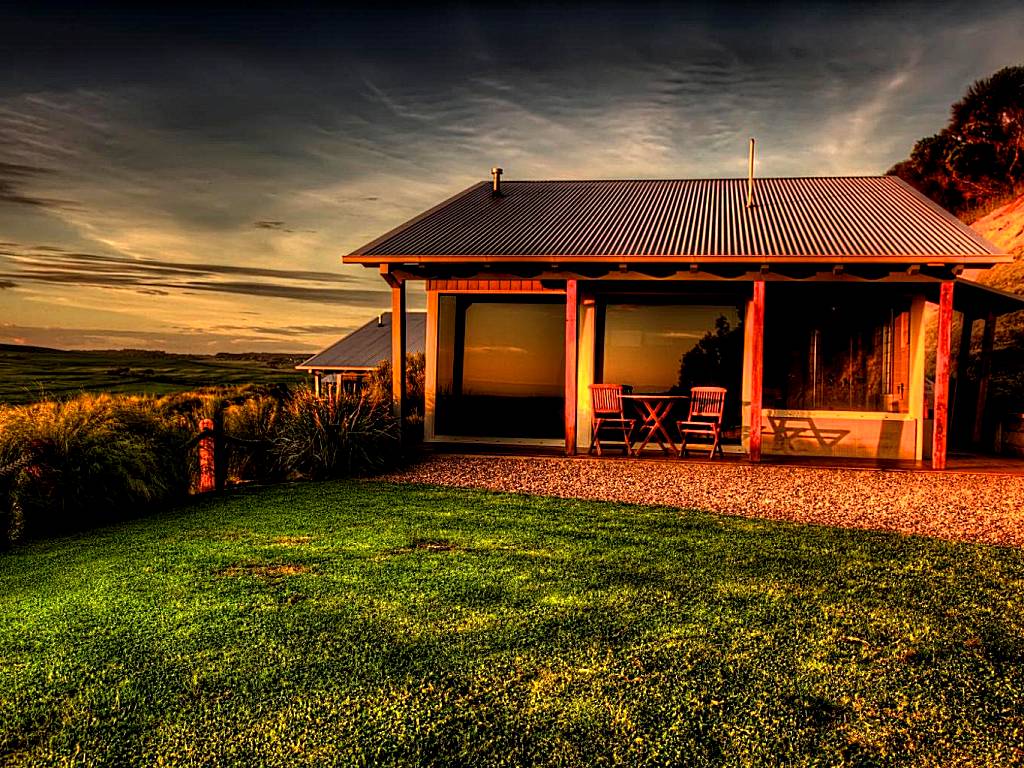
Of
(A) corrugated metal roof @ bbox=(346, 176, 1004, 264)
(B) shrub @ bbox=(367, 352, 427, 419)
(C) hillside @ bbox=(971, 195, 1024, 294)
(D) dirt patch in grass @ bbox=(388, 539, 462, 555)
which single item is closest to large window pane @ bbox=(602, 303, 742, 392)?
(A) corrugated metal roof @ bbox=(346, 176, 1004, 264)

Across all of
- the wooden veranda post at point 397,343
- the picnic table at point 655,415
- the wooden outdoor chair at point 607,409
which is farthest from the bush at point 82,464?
the picnic table at point 655,415

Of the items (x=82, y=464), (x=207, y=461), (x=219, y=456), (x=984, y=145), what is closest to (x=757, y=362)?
(x=219, y=456)

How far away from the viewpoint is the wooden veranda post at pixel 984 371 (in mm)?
12539

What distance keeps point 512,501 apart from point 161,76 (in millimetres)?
11133

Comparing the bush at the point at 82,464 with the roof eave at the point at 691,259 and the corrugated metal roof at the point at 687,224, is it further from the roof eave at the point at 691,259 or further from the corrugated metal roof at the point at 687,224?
the corrugated metal roof at the point at 687,224

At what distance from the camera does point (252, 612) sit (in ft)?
15.3

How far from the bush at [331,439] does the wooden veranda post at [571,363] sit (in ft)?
8.13

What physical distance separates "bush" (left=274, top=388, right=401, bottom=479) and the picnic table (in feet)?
11.4

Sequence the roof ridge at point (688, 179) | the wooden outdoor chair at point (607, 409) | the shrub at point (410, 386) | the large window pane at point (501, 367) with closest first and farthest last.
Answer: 1. the wooden outdoor chair at point (607, 409)
2. the shrub at point (410, 386)
3. the large window pane at point (501, 367)
4. the roof ridge at point (688, 179)

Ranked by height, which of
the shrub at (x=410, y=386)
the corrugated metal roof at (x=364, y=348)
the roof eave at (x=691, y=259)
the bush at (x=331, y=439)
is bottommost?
the bush at (x=331, y=439)

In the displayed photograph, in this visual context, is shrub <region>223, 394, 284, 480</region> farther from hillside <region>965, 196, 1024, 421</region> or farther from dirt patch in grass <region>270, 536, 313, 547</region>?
hillside <region>965, 196, 1024, 421</region>

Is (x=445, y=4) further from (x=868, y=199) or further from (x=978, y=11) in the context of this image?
(x=978, y=11)

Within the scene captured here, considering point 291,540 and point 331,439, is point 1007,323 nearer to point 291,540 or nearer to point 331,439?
point 331,439

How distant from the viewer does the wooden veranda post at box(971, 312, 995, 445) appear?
1254 cm
